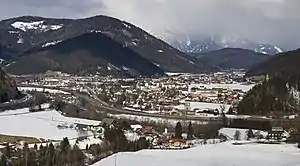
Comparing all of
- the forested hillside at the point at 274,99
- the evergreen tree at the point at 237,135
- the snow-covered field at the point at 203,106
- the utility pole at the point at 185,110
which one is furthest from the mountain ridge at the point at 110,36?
the evergreen tree at the point at 237,135

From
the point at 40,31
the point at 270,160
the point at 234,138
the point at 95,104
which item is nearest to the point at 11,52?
the point at 40,31

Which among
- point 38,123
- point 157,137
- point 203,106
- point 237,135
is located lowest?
point 157,137

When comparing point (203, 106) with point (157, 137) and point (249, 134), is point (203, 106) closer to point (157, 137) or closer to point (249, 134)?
point (249, 134)

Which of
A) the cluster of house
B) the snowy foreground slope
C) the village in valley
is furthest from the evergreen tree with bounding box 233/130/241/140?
the snowy foreground slope

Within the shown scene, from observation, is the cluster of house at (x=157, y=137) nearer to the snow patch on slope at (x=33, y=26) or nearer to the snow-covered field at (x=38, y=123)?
the snow-covered field at (x=38, y=123)

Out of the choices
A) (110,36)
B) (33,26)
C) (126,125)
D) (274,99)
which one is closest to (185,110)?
(274,99)

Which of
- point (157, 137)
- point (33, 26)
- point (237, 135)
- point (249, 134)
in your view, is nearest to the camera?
point (157, 137)
